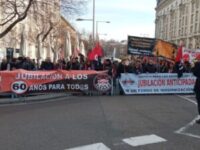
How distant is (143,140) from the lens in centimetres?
909

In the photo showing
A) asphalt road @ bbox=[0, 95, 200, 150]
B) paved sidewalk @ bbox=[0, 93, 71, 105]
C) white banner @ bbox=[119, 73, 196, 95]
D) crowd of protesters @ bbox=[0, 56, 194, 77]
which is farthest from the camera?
white banner @ bbox=[119, 73, 196, 95]

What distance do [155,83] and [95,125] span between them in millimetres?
10603

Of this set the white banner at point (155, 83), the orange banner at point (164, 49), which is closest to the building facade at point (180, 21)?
the orange banner at point (164, 49)

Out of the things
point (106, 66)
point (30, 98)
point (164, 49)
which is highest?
point (164, 49)

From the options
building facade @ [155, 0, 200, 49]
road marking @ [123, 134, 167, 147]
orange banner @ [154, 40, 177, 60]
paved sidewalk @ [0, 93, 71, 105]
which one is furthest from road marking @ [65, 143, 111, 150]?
building facade @ [155, 0, 200, 49]

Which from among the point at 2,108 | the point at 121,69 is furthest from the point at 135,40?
the point at 2,108

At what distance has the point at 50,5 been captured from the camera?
102 ft

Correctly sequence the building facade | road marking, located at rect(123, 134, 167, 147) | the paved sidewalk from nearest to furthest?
road marking, located at rect(123, 134, 167, 147), the paved sidewalk, the building facade

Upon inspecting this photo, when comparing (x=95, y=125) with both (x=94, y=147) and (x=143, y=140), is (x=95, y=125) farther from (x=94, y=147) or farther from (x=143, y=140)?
(x=94, y=147)

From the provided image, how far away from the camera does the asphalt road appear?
342 inches

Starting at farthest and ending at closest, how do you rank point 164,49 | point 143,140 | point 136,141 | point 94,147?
point 164,49, point 143,140, point 136,141, point 94,147

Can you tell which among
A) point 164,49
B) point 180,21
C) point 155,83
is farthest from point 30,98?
point 180,21

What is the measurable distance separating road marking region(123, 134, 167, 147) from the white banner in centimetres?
1134

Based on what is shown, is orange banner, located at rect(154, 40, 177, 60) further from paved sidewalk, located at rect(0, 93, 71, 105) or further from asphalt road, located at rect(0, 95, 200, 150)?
asphalt road, located at rect(0, 95, 200, 150)
